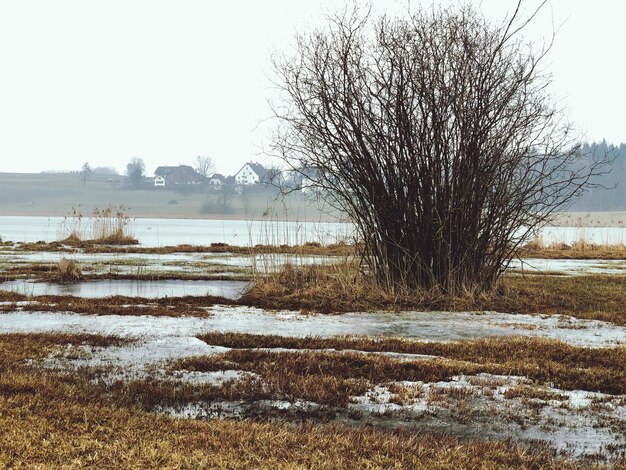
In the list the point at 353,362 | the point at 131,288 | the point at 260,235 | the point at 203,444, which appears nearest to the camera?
the point at 203,444

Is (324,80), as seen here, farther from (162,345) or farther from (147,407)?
(147,407)

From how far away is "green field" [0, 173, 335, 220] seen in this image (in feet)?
368

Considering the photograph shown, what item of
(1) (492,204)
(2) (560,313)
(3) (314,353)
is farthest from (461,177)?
(3) (314,353)

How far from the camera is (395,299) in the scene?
12328 mm

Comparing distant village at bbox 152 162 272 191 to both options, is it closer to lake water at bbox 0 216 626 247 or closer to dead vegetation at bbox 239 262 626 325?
lake water at bbox 0 216 626 247

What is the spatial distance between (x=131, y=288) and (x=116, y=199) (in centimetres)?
11062

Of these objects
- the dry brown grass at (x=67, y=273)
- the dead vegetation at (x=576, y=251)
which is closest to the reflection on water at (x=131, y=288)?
the dry brown grass at (x=67, y=273)

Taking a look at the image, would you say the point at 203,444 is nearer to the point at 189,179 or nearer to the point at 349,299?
the point at 349,299

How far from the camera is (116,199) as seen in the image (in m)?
120

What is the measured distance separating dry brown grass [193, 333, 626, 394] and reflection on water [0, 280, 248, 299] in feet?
18.0

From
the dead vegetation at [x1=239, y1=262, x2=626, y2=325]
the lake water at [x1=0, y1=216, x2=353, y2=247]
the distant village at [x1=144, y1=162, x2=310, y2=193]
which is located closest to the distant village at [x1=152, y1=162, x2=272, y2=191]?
the distant village at [x1=144, y1=162, x2=310, y2=193]

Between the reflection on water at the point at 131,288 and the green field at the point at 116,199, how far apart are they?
8894 centimetres

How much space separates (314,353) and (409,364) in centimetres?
105

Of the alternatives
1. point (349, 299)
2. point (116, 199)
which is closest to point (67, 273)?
point (349, 299)
